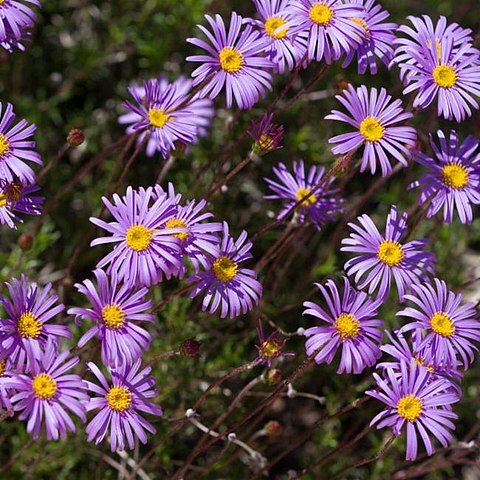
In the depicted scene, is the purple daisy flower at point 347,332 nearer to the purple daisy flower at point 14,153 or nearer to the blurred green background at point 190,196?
the blurred green background at point 190,196

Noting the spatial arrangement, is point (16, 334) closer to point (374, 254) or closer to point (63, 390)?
point (63, 390)

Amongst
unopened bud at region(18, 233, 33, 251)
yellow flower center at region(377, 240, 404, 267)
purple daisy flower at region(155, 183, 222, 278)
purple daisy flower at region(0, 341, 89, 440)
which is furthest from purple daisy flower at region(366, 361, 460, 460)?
unopened bud at region(18, 233, 33, 251)

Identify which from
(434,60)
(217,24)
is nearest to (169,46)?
(217,24)

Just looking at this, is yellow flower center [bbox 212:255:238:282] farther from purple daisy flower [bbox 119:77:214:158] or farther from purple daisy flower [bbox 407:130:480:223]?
purple daisy flower [bbox 407:130:480:223]

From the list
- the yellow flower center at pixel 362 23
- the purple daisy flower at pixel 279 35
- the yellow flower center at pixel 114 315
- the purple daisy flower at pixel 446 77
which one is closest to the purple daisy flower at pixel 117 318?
the yellow flower center at pixel 114 315

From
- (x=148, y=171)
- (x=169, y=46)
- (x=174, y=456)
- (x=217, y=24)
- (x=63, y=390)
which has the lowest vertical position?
(x=63, y=390)

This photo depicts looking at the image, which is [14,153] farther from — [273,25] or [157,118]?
[273,25]

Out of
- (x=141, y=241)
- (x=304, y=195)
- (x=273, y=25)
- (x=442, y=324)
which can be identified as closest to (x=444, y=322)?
(x=442, y=324)
